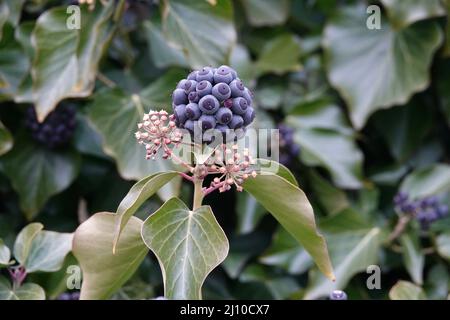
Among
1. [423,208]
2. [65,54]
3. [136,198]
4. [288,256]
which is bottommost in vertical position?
[288,256]

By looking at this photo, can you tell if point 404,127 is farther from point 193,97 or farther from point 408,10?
point 193,97

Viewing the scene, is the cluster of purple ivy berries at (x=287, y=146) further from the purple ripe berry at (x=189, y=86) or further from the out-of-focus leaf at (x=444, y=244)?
the purple ripe berry at (x=189, y=86)

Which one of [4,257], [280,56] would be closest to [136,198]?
[4,257]

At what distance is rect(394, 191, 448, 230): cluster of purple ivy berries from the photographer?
1.98 m

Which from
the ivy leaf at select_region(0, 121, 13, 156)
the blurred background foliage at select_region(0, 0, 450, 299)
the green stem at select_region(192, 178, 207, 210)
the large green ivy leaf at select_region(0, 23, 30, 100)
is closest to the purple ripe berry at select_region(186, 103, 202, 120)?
the green stem at select_region(192, 178, 207, 210)

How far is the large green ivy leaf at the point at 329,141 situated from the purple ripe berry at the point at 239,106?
917 mm

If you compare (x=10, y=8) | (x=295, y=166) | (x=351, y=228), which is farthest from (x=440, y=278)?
(x=10, y=8)

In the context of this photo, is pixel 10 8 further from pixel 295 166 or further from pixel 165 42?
pixel 295 166

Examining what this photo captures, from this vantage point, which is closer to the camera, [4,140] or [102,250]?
[102,250]

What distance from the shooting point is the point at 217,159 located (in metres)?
1.18

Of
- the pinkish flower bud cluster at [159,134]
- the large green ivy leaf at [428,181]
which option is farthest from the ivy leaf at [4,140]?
the large green ivy leaf at [428,181]

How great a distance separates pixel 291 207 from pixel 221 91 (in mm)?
218

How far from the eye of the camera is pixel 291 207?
1190 millimetres
